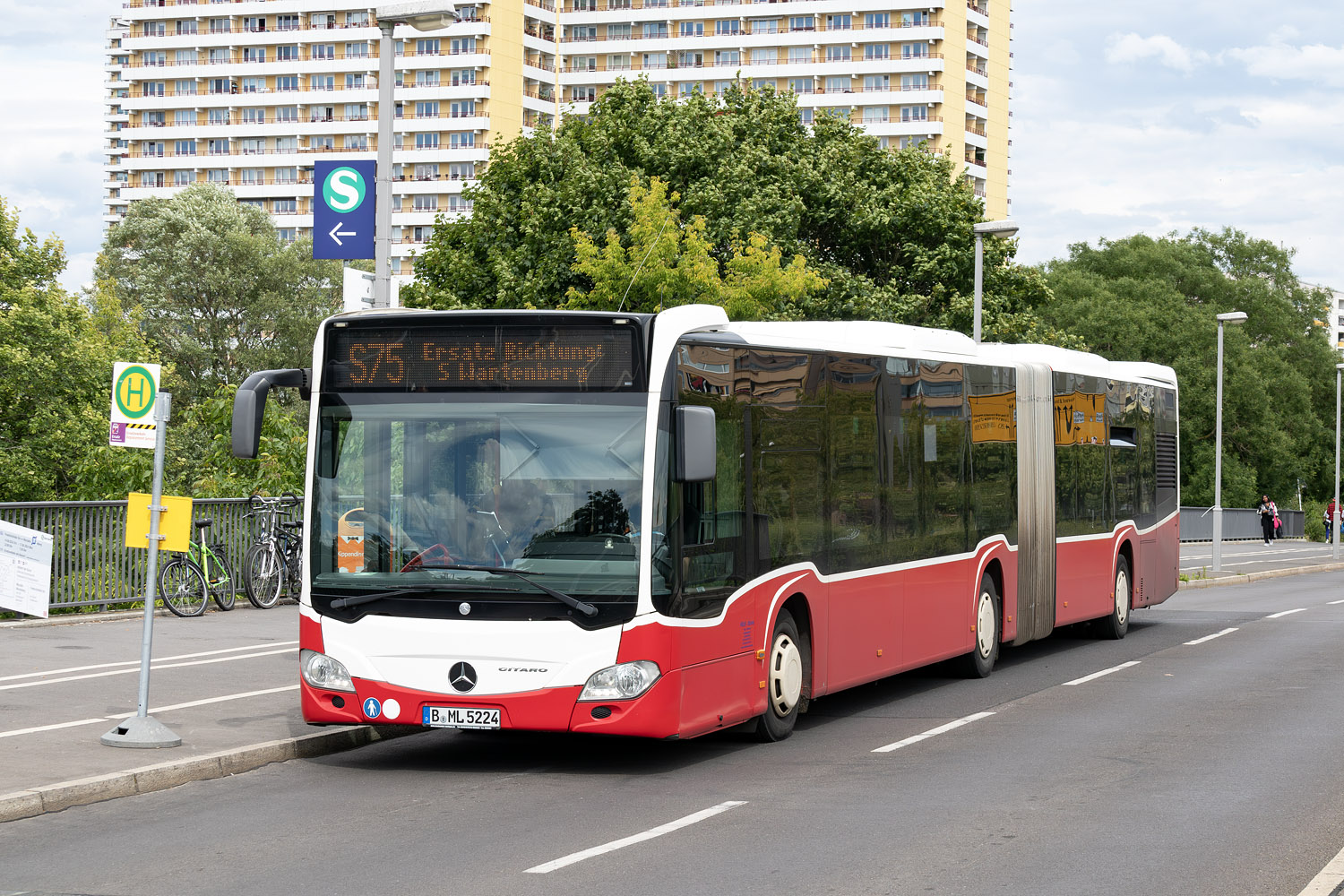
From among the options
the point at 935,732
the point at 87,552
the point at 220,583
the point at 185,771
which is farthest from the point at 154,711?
the point at 220,583

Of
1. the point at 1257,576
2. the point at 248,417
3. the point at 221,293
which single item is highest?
the point at 221,293

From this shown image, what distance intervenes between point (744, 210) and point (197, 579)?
22277 millimetres

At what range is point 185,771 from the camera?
9.97 meters

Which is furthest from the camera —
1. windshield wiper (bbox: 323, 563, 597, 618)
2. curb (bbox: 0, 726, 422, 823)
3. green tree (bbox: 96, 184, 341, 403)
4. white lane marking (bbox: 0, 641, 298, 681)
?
green tree (bbox: 96, 184, 341, 403)

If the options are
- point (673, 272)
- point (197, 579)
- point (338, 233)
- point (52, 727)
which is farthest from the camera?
point (673, 272)

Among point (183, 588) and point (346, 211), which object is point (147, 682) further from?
point (183, 588)

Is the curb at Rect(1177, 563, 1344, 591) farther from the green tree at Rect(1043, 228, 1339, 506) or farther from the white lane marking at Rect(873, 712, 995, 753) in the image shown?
the green tree at Rect(1043, 228, 1339, 506)

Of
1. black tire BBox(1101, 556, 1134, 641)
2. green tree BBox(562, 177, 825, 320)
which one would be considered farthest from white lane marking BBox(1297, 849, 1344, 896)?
green tree BBox(562, 177, 825, 320)

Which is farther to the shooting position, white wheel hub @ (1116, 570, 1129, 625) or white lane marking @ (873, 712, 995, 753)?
white wheel hub @ (1116, 570, 1129, 625)

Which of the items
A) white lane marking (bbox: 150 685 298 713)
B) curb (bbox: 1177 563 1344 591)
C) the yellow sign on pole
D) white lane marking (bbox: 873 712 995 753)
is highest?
the yellow sign on pole

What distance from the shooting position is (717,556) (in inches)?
419

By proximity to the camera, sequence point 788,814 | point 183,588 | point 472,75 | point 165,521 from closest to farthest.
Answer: point 788,814 < point 165,521 < point 183,588 < point 472,75

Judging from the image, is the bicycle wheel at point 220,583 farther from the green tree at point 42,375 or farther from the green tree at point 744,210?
the green tree at point 42,375

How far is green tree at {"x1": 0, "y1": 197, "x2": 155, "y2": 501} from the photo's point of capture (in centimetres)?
4700
